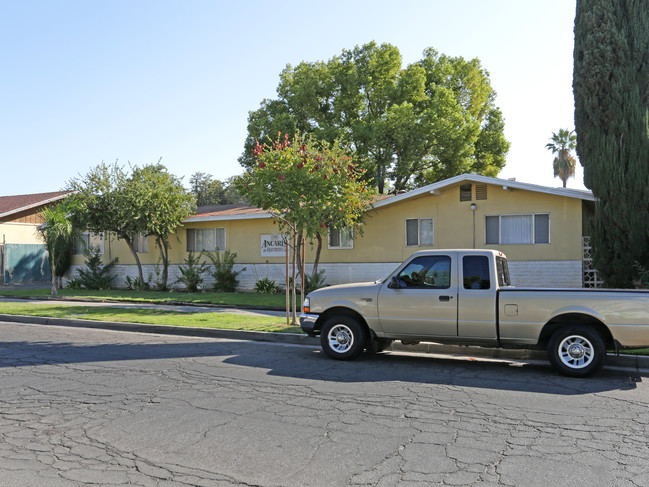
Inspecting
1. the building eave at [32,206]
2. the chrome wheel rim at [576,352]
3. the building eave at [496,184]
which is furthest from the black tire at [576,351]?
the building eave at [32,206]

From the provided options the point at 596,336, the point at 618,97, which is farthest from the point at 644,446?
the point at 618,97

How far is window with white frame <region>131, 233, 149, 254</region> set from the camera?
26.6 metres

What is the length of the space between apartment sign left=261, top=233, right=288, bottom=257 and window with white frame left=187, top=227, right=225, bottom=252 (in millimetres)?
2376

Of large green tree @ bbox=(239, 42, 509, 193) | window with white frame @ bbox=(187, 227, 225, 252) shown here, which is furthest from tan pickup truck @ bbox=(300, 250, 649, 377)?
large green tree @ bbox=(239, 42, 509, 193)

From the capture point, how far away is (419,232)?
805 inches

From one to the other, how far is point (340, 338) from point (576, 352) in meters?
3.48

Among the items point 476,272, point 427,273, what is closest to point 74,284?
point 427,273

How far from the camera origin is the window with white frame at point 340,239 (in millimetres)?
21766

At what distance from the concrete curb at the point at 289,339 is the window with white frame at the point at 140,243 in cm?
1155

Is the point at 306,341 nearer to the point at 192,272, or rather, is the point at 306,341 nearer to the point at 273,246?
the point at 273,246

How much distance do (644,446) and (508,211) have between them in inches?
571

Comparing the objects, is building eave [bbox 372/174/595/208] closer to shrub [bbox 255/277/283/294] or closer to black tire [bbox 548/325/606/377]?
shrub [bbox 255/277/283/294]

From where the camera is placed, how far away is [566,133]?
160 feet

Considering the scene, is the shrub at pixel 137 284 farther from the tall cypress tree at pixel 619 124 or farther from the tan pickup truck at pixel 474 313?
the tall cypress tree at pixel 619 124
